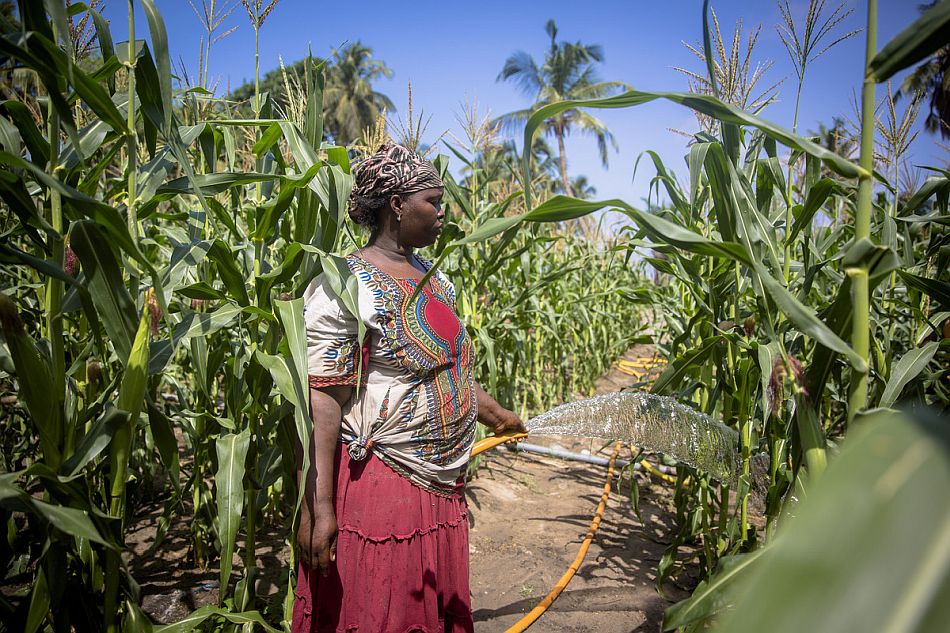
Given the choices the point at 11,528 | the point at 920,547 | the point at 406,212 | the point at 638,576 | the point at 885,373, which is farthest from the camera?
the point at 638,576

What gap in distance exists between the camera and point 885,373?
210 centimetres

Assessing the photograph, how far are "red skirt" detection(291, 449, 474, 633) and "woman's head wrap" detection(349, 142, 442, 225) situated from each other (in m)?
0.83

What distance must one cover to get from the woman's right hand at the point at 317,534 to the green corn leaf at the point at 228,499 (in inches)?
8.4

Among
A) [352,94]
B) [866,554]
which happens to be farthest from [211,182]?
[352,94]

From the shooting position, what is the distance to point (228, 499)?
1.65 metres

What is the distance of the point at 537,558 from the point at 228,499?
2004 mm

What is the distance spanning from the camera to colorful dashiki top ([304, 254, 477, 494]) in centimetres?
160

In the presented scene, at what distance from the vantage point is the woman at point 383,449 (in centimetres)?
160

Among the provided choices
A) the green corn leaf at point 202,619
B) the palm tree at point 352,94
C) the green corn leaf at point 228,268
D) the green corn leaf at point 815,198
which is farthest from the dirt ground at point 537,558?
the palm tree at point 352,94

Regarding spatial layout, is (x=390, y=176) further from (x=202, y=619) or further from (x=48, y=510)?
(x=202, y=619)

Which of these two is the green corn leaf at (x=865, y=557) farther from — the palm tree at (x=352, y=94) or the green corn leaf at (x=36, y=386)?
the palm tree at (x=352, y=94)

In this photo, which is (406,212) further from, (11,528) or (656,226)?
(11,528)

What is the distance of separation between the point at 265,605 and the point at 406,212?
5.87 ft

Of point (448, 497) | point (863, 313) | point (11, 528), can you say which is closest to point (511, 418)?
point (448, 497)
